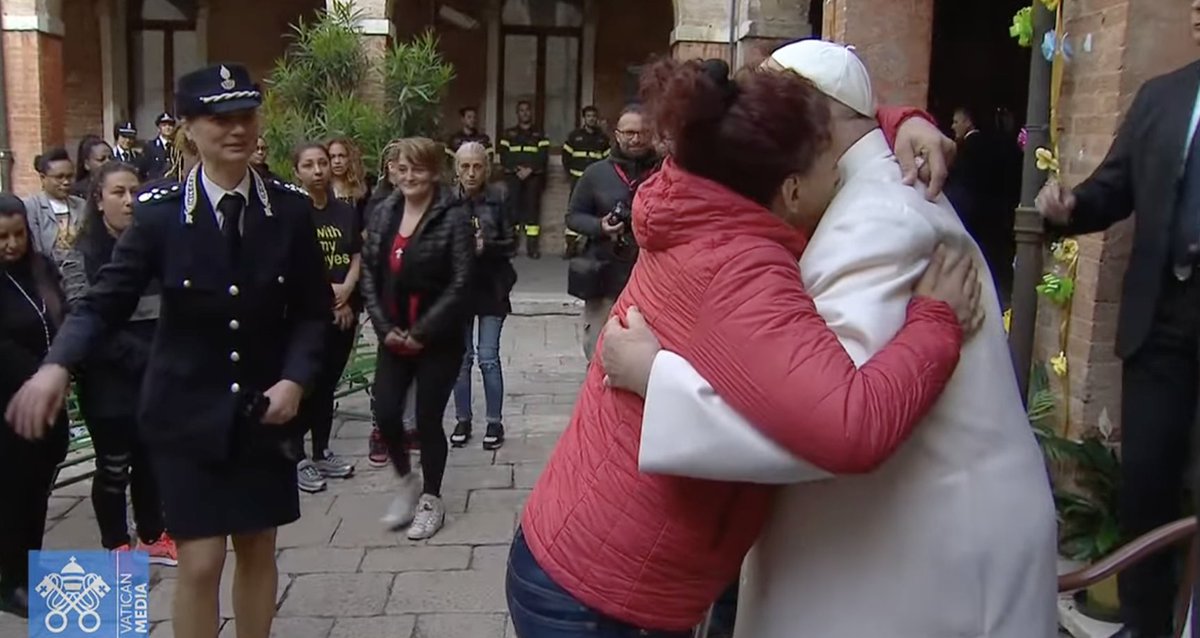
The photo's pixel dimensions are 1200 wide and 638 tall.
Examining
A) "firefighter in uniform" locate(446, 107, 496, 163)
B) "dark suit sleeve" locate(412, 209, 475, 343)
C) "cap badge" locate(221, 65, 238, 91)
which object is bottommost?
"dark suit sleeve" locate(412, 209, 475, 343)

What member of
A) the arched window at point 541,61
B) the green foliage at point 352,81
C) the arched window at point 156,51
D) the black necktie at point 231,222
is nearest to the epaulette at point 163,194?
the black necktie at point 231,222

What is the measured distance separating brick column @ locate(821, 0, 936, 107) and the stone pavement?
2865 millimetres

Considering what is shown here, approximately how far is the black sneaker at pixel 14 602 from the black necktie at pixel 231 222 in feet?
6.20

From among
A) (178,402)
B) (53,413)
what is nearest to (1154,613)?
(178,402)

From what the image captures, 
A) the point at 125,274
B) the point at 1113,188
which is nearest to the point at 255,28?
the point at 125,274

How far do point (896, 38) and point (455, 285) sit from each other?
11.5ft

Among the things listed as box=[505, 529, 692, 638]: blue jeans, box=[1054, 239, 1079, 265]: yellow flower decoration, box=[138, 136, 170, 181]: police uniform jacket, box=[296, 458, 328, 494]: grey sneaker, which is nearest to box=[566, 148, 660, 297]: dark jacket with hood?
box=[296, 458, 328, 494]: grey sneaker

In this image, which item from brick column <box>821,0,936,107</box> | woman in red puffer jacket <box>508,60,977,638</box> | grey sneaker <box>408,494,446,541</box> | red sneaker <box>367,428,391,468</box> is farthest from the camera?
brick column <box>821,0,936,107</box>

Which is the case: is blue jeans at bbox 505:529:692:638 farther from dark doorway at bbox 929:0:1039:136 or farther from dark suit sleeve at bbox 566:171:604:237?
dark doorway at bbox 929:0:1039:136

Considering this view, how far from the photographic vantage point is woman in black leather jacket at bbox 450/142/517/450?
19.2 ft

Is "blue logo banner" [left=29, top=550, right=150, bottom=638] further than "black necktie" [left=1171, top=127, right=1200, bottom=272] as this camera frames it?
Yes

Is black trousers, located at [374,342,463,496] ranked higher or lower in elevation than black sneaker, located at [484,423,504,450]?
higher

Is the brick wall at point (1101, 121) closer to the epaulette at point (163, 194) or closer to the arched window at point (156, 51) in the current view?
the epaulette at point (163, 194)

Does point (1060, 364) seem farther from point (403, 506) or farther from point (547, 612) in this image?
point (547, 612)
